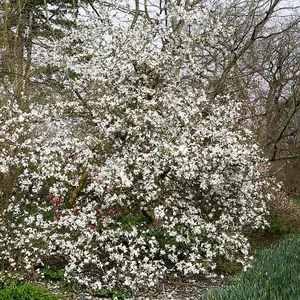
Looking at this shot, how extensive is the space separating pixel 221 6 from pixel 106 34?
201 inches

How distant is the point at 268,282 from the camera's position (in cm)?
390

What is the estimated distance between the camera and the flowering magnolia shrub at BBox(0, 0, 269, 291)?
5.49m

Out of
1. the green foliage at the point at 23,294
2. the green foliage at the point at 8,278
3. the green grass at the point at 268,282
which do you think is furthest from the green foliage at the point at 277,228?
the green foliage at the point at 23,294

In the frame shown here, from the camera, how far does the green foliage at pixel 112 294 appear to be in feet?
17.2

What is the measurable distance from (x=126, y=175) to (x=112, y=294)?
5.51 ft

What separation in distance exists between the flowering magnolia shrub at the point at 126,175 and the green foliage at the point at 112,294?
0.38ft

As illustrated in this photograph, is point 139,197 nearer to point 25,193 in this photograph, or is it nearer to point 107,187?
point 107,187

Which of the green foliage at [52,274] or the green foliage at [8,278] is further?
the green foliage at [52,274]

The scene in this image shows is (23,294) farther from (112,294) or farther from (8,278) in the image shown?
(112,294)

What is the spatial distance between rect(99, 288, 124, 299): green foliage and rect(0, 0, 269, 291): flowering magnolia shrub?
116 millimetres

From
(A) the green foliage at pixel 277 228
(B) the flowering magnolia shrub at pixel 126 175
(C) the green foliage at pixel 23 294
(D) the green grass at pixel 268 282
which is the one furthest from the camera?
(A) the green foliage at pixel 277 228

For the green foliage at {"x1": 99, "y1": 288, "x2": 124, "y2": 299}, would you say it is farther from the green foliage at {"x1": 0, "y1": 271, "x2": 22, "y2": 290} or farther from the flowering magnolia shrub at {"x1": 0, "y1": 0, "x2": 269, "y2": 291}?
the green foliage at {"x1": 0, "y1": 271, "x2": 22, "y2": 290}

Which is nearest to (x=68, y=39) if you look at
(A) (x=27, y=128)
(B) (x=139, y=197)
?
(A) (x=27, y=128)

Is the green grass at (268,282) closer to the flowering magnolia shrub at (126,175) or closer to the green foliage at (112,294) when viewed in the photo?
the flowering magnolia shrub at (126,175)
